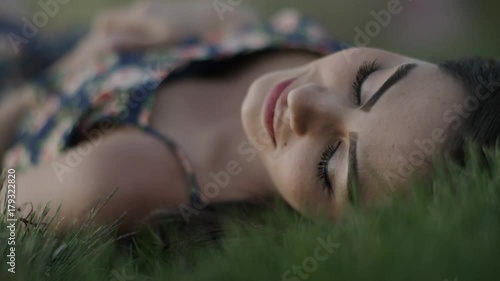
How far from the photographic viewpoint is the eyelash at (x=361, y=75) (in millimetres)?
1151

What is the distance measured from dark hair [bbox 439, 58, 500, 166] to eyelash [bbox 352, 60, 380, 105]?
0.35 ft

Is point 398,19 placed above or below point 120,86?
below

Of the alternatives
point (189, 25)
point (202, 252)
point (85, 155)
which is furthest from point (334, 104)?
point (189, 25)

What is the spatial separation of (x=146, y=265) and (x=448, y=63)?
1.87 ft

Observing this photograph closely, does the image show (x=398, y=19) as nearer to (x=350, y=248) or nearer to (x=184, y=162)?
(x=184, y=162)

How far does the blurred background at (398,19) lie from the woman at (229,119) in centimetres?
89

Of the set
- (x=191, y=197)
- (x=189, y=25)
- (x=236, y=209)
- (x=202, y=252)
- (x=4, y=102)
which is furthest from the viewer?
(x=189, y=25)

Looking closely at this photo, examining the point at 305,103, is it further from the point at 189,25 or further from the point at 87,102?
the point at 189,25

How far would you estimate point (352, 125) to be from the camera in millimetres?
1092

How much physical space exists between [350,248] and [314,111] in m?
0.41

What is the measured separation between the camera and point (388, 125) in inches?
41.6

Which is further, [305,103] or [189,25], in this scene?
[189,25]

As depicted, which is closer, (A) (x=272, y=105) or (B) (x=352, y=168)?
(B) (x=352, y=168)

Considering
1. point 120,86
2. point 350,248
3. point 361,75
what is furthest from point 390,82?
point 120,86
